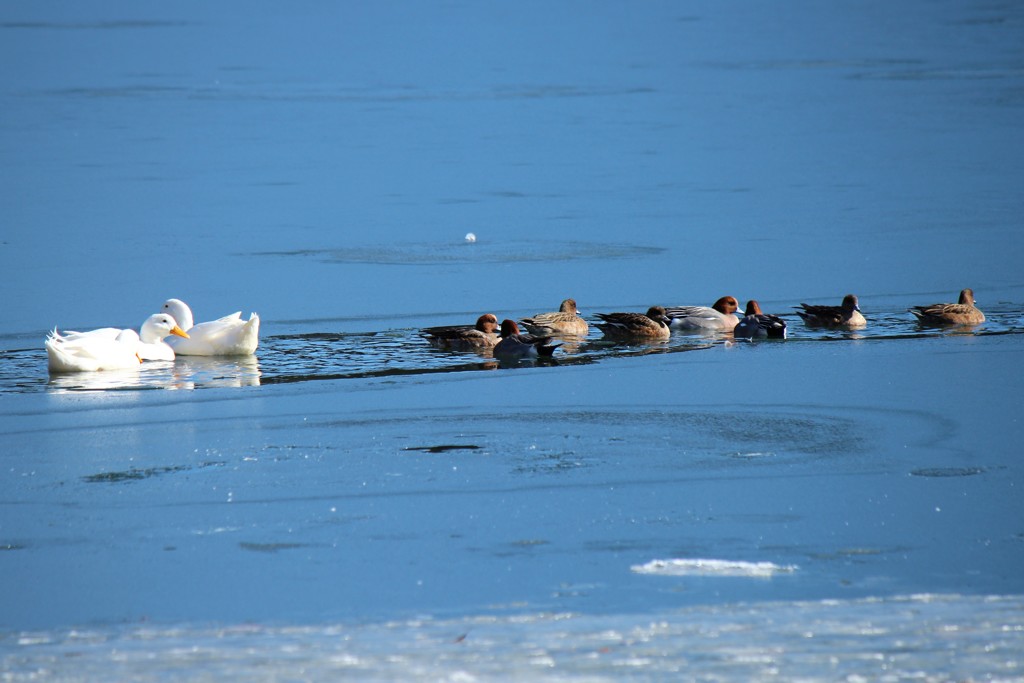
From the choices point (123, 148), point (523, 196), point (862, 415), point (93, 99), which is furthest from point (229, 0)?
point (862, 415)

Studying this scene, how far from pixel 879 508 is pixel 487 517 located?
150 cm

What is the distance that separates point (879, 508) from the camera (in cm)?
592

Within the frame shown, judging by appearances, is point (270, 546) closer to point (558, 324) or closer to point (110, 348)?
point (110, 348)

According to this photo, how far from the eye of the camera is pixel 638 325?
10.3 metres

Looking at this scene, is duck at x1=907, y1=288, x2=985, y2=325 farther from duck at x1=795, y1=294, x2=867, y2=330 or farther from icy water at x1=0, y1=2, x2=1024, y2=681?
duck at x1=795, y1=294, x2=867, y2=330

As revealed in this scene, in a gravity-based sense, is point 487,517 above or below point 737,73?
below

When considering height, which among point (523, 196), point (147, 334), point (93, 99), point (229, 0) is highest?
point (229, 0)

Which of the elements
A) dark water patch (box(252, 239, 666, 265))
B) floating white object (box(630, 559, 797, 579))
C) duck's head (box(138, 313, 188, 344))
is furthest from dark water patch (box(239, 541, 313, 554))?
dark water patch (box(252, 239, 666, 265))

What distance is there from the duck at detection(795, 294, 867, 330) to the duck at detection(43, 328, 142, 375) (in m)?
4.48

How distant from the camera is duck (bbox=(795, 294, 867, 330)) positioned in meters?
10.4

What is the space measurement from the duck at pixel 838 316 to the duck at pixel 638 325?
0.98 m

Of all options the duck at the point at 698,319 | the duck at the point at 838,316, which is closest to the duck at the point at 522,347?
the duck at the point at 698,319

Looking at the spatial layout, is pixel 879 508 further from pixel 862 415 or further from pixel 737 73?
pixel 737 73

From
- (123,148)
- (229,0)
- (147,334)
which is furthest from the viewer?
(229,0)
